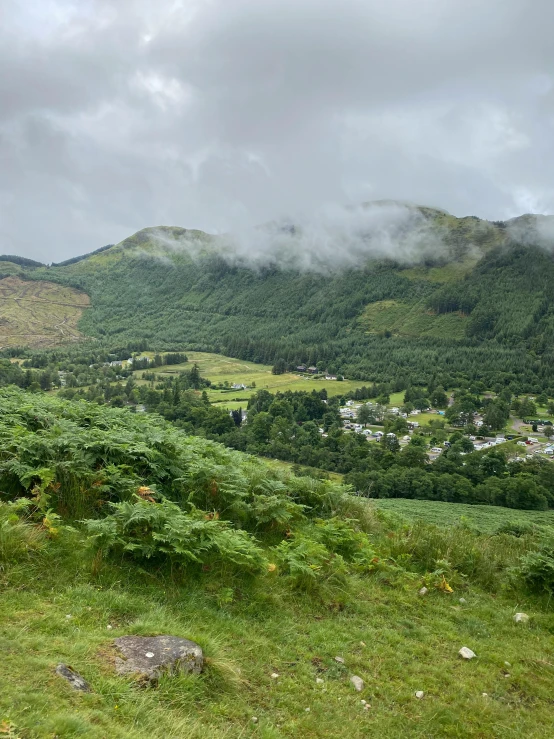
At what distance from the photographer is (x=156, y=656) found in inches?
197

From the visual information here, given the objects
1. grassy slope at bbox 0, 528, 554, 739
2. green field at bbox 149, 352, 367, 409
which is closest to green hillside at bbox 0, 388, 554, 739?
grassy slope at bbox 0, 528, 554, 739

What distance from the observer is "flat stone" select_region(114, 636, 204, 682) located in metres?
4.79

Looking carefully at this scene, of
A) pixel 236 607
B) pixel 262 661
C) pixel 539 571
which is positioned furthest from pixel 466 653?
pixel 236 607

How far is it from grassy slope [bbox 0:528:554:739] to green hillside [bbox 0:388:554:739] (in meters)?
0.02

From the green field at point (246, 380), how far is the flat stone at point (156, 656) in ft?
298

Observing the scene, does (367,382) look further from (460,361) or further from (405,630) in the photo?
(405,630)

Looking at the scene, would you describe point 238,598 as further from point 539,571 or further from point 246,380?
point 246,380

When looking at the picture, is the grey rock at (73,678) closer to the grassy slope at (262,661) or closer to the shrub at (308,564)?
the grassy slope at (262,661)

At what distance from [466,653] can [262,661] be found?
3.37m

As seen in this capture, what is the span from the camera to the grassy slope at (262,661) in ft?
13.9

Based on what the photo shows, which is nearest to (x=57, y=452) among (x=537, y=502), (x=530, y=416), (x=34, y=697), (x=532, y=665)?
(x=34, y=697)

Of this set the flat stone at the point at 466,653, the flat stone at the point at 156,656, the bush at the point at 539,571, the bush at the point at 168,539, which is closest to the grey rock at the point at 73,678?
the flat stone at the point at 156,656

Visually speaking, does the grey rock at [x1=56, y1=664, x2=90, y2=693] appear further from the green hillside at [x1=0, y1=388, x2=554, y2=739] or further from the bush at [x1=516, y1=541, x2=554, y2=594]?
the bush at [x1=516, y1=541, x2=554, y2=594]

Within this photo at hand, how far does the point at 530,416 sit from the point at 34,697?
121339 mm
